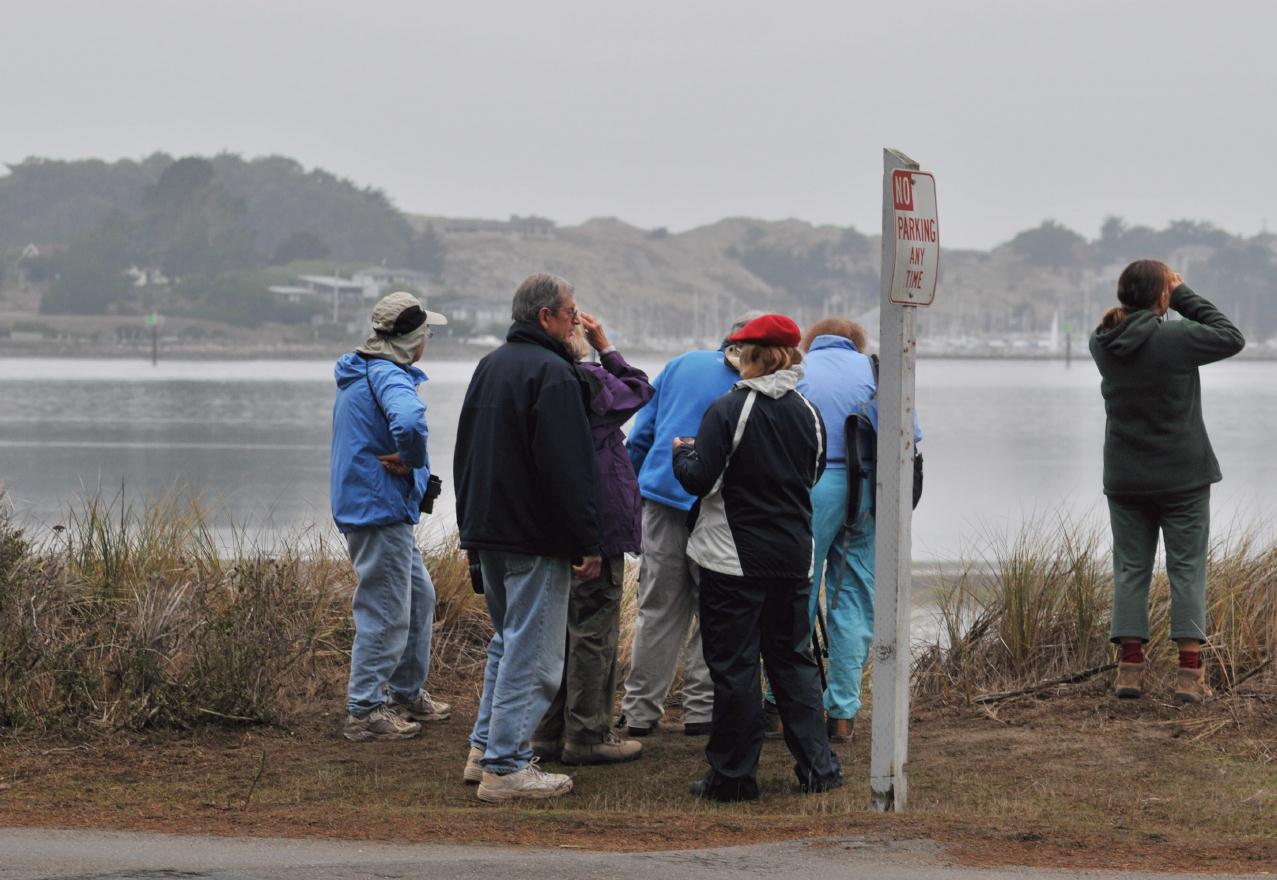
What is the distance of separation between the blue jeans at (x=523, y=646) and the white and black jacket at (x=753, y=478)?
56 cm

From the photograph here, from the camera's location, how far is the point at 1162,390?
7195 millimetres

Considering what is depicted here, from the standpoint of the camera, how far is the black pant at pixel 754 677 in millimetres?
6172

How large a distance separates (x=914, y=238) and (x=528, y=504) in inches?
64.7

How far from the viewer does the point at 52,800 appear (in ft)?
20.2

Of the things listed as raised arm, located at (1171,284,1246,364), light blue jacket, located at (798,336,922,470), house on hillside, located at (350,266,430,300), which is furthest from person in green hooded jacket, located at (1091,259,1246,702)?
house on hillside, located at (350,266,430,300)

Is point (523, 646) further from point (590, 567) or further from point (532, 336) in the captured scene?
point (532, 336)

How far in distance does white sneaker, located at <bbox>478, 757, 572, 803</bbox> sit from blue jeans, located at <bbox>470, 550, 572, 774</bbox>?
3cm

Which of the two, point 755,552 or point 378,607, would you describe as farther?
point 378,607

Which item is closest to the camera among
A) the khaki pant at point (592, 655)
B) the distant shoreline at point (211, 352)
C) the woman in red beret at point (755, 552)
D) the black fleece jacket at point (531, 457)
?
the black fleece jacket at point (531, 457)

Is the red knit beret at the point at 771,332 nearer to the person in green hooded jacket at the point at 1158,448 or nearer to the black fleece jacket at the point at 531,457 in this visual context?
the black fleece jacket at the point at 531,457

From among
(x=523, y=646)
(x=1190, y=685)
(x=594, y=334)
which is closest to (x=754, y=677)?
(x=523, y=646)

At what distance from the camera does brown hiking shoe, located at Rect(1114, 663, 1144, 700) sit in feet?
24.6

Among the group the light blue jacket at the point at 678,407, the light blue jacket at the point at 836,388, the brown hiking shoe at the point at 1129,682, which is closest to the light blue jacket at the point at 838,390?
the light blue jacket at the point at 836,388

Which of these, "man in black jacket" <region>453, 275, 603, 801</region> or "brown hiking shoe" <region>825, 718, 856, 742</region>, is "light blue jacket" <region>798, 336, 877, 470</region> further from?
"man in black jacket" <region>453, 275, 603, 801</region>
